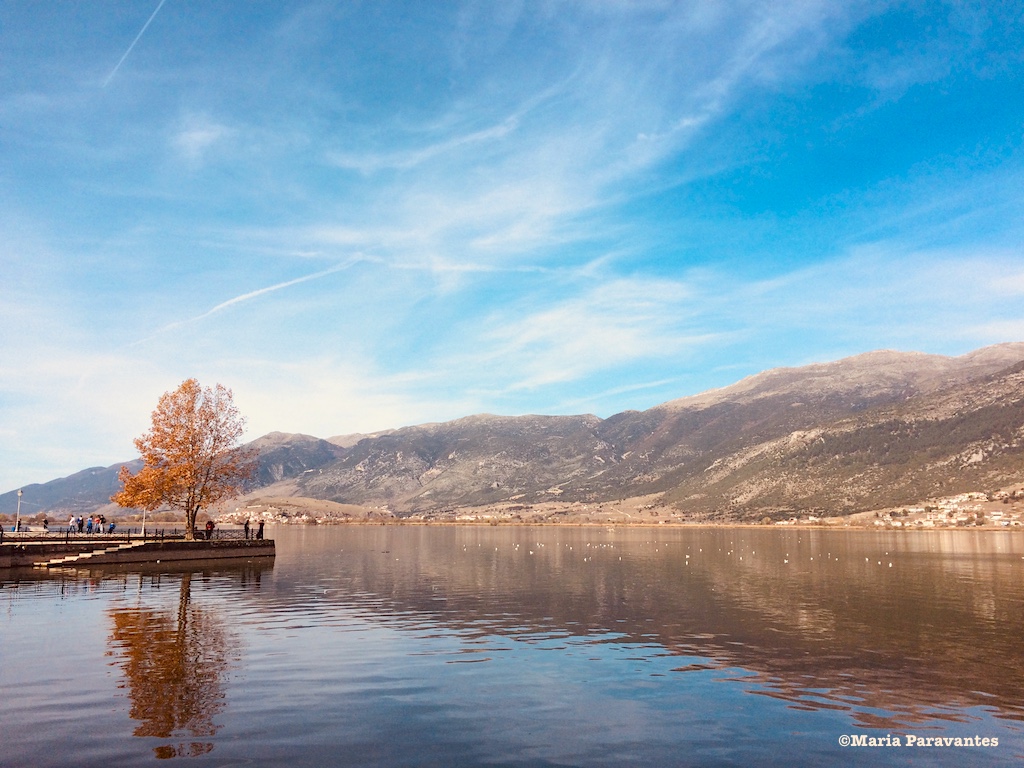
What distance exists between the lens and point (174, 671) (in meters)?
24.6

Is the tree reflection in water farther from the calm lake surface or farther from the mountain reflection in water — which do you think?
the mountain reflection in water

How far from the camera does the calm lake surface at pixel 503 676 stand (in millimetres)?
17312

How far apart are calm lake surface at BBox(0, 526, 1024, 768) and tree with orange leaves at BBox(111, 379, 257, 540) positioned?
35.1m

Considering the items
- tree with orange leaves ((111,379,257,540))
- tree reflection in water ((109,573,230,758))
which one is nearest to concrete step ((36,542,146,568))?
tree with orange leaves ((111,379,257,540))

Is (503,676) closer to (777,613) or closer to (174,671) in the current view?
(174,671)

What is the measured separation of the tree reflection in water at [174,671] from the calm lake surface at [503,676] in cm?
11

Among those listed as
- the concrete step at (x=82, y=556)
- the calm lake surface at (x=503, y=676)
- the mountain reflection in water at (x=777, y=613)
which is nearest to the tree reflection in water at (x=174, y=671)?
the calm lake surface at (x=503, y=676)

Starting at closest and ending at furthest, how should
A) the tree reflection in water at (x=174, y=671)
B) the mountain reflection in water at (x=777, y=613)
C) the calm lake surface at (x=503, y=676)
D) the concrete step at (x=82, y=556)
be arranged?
the calm lake surface at (x=503, y=676) → the tree reflection in water at (x=174, y=671) → the mountain reflection in water at (x=777, y=613) → the concrete step at (x=82, y=556)

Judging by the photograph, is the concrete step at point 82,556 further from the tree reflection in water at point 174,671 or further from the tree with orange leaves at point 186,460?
the tree reflection in water at point 174,671

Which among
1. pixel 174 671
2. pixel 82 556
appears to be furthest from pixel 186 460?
pixel 174 671

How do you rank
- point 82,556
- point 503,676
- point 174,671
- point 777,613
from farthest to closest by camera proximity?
point 82,556, point 777,613, point 503,676, point 174,671

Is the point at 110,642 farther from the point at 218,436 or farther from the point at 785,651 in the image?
the point at 218,436

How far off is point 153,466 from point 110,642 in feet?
214

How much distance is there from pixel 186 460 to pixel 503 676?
7483 cm
